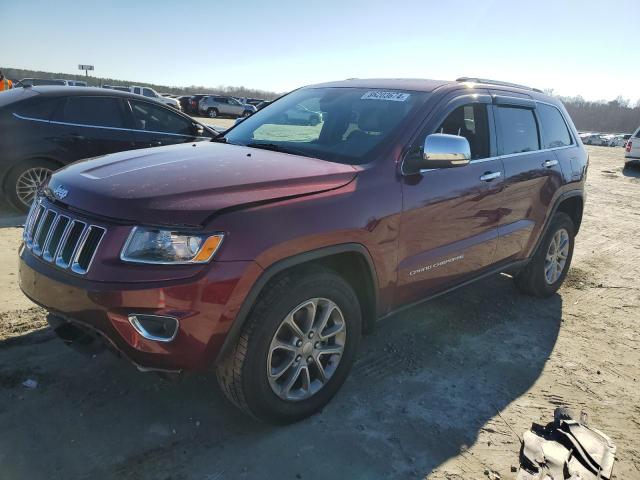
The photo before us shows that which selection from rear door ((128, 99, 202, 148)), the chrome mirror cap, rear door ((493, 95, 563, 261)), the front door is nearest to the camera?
the chrome mirror cap

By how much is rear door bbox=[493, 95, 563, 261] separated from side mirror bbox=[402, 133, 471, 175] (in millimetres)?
1025

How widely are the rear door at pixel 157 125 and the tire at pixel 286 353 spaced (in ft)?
16.2

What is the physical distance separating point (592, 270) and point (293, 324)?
4.78m

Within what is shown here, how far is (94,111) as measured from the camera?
6.79 meters

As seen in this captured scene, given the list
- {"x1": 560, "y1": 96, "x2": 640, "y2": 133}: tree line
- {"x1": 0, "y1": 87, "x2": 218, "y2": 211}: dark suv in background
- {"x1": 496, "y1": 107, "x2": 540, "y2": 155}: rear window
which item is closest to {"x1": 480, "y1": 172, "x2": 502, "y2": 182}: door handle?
{"x1": 496, "y1": 107, "x2": 540, "y2": 155}: rear window

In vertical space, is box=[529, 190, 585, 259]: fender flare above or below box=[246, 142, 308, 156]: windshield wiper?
below

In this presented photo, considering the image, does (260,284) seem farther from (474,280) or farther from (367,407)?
(474,280)

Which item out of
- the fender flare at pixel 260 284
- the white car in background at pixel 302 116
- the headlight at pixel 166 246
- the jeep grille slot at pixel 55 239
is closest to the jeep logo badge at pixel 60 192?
the jeep grille slot at pixel 55 239

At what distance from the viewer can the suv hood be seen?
2.31 m

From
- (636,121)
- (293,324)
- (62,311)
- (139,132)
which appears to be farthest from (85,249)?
(636,121)

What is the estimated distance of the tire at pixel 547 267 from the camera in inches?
190

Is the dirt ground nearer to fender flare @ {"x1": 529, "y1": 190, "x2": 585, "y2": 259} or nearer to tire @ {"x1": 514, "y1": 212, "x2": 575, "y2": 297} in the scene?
tire @ {"x1": 514, "y1": 212, "x2": 575, "y2": 297}

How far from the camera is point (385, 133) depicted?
3199 mm

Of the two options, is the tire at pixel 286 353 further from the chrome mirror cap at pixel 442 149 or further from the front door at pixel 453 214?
the chrome mirror cap at pixel 442 149
